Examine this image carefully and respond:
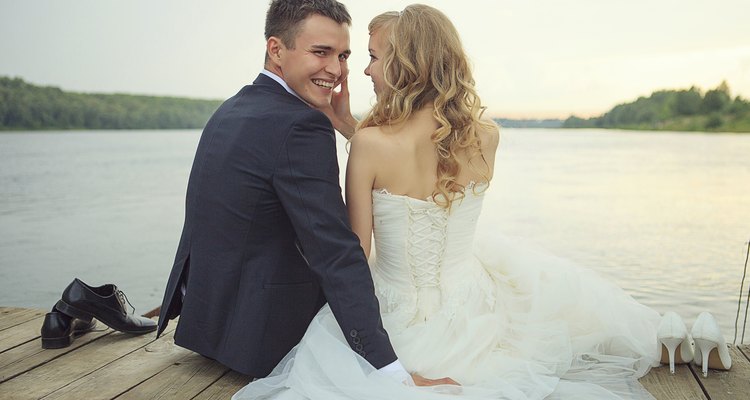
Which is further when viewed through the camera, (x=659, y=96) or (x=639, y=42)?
(x=659, y=96)

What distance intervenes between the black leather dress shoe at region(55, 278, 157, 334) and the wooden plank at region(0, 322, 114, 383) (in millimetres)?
154

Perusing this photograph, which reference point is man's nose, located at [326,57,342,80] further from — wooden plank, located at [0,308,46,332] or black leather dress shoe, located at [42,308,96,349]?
wooden plank, located at [0,308,46,332]

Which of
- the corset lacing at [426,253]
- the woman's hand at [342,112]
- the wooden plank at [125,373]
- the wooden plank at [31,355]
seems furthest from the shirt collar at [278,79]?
the wooden plank at [31,355]

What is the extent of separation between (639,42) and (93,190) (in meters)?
23.1

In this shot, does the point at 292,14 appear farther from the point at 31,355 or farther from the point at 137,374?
the point at 31,355

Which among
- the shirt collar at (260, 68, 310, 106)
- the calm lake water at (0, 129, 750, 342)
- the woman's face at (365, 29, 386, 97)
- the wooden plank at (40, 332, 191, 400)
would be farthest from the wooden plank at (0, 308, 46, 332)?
the calm lake water at (0, 129, 750, 342)

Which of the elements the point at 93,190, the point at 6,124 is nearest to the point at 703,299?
the point at 93,190

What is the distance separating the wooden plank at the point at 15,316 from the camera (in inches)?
134

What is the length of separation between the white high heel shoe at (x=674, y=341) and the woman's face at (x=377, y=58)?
1.43 meters

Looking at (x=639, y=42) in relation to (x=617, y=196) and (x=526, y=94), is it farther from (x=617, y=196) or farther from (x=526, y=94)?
(x=617, y=196)

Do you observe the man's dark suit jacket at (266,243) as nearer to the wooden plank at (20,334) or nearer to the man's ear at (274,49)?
the man's ear at (274,49)

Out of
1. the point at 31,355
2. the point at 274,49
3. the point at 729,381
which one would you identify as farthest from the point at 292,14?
the point at 729,381

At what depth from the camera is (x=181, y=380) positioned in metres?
2.58

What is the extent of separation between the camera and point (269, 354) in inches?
93.0
